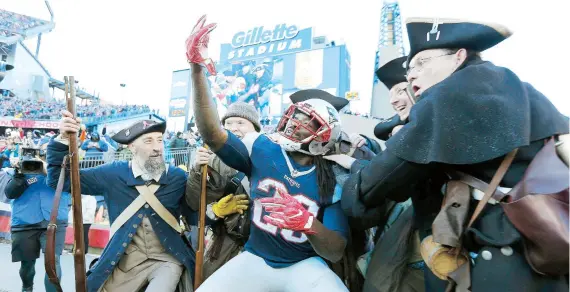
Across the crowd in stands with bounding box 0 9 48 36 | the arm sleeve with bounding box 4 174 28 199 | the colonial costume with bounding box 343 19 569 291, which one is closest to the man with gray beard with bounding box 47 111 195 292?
the colonial costume with bounding box 343 19 569 291

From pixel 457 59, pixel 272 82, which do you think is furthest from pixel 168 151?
pixel 272 82

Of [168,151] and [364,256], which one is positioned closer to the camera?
[364,256]

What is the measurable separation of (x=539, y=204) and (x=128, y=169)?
302cm

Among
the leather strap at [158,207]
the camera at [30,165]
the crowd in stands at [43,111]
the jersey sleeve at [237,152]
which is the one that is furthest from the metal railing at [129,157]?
the crowd in stands at [43,111]

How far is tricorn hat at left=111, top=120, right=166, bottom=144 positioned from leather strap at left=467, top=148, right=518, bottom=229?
107 inches

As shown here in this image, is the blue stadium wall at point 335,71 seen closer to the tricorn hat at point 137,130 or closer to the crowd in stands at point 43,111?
the crowd in stands at point 43,111

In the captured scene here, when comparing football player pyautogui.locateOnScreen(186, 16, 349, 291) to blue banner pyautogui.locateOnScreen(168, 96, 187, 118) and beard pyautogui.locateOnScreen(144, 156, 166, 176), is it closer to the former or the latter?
beard pyautogui.locateOnScreen(144, 156, 166, 176)

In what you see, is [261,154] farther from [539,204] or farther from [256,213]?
[539,204]

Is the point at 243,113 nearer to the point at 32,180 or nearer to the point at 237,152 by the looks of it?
the point at 237,152

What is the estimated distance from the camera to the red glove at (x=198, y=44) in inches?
88.4

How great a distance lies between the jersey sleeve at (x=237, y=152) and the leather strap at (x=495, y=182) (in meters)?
1.51

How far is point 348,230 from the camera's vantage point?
95.8 inches

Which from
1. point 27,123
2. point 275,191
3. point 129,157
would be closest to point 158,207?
point 275,191

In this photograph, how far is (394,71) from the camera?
3279 millimetres
